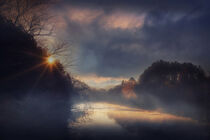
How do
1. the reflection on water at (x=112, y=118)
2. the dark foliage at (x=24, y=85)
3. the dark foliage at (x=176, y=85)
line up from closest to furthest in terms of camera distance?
the dark foliage at (x=24, y=85) < the reflection on water at (x=112, y=118) < the dark foliage at (x=176, y=85)

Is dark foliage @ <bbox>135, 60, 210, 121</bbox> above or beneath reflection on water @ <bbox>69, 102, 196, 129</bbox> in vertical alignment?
above

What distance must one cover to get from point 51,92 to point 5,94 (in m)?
7.23

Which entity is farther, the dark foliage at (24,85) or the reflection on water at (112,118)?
the reflection on water at (112,118)

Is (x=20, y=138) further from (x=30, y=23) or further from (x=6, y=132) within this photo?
(x=30, y=23)

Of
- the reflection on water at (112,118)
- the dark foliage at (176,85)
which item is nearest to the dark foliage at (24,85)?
the reflection on water at (112,118)

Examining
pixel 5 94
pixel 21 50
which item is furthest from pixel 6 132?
pixel 21 50

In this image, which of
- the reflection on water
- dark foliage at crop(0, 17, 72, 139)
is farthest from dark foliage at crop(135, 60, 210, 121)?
dark foliage at crop(0, 17, 72, 139)

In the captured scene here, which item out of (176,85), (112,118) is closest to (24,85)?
(112,118)

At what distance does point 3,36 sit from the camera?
14.2 meters

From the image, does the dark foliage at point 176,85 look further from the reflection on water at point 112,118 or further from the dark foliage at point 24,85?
the dark foliage at point 24,85

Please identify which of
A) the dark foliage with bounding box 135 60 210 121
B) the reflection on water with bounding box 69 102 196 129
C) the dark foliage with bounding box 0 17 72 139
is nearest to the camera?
the dark foliage with bounding box 0 17 72 139

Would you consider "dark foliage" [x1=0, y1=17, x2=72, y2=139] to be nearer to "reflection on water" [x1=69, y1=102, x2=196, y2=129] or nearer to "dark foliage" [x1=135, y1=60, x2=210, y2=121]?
"reflection on water" [x1=69, y1=102, x2=196, y2=129]

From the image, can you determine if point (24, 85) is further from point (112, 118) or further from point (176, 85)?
point (176, 85)

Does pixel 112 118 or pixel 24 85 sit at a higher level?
pixel 24 85
